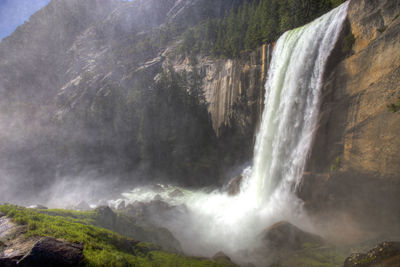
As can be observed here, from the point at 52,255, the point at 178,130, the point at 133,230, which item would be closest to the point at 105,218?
the point at 133,230

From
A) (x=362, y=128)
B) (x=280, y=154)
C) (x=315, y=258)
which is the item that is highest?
(x=362, y=128)

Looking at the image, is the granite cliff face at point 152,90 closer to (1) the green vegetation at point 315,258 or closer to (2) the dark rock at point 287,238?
(2) the dark rock at point 287,238

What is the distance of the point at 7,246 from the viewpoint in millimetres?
6035

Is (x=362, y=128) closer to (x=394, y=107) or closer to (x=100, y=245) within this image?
(x=394, y=107)

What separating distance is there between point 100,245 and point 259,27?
2945cm

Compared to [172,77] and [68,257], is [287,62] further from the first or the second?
[172,77]

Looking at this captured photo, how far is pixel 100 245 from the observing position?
6.97m

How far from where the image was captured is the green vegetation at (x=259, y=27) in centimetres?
2184

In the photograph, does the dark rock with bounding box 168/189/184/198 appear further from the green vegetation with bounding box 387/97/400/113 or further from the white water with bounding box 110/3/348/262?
the green vegetation with bounding box 387/97/400/113

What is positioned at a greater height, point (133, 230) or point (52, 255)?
point (52, 255)

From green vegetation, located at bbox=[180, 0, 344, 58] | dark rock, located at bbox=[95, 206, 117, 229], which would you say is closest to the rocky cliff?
green vegetation, located at bbox=[180, 0, 344, 58]

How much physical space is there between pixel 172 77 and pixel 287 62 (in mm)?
20922

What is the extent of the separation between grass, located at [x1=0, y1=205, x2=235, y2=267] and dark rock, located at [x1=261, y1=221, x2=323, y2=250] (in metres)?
4.67

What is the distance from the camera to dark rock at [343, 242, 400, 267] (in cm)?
617
